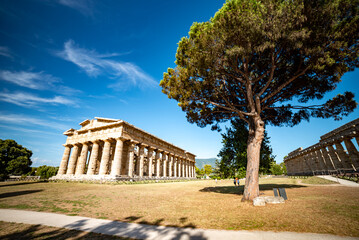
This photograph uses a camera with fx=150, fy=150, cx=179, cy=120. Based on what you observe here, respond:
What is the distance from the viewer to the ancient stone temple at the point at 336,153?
24.8 m

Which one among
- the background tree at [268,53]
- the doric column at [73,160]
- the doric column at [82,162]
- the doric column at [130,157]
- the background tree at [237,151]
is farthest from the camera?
the doric column at [73,160]

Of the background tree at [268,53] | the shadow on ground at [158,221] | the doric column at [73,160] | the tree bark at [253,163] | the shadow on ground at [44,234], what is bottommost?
the shadow on ground at [158,221]

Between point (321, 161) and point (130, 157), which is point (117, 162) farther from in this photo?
point (321, 161)

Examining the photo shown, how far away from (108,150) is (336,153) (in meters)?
45.6

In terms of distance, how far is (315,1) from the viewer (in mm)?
8867

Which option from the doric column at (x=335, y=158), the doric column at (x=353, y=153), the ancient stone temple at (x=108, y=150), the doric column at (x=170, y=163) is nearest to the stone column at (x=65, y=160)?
the ancient stone temple at (x=108, y=150)

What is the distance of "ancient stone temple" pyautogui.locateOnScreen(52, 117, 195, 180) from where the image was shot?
27.2 metres

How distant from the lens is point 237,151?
18.7 metres

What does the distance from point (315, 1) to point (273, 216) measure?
474 inches

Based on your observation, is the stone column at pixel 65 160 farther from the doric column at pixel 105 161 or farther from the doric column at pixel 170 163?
the doric column at pixel 170 163

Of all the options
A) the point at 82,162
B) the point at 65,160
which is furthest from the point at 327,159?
the point at 65,160

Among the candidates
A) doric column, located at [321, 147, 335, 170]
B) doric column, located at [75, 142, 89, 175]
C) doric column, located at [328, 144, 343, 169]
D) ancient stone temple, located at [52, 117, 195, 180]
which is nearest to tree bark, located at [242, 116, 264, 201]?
ancient stone temple, located at [52, 117, 195, 180]

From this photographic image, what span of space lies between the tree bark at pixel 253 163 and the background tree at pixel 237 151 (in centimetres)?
694

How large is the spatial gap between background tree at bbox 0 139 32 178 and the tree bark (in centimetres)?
4772
